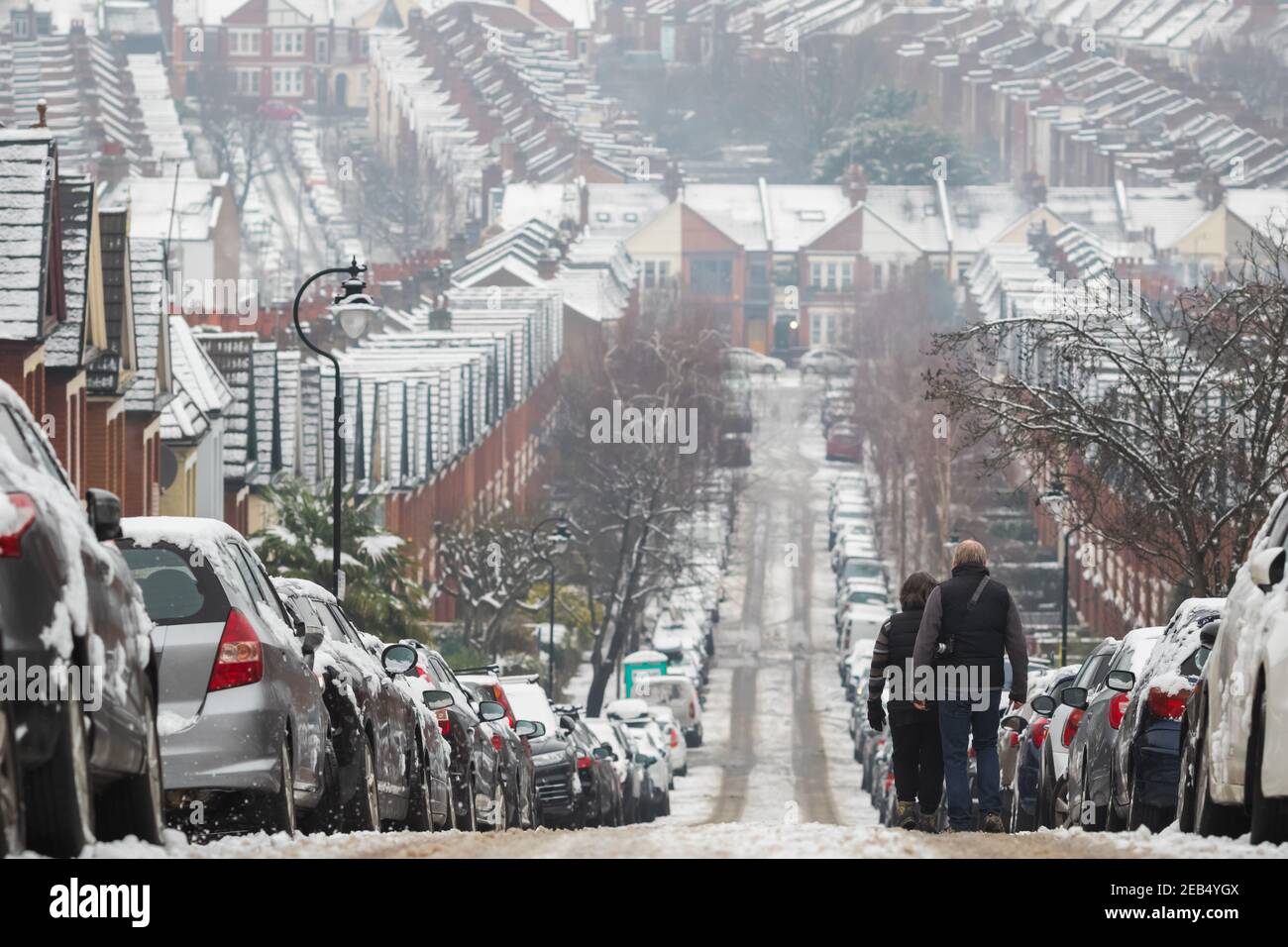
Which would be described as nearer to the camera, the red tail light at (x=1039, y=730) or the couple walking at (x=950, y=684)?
the couple walking at (x=950, y=684)

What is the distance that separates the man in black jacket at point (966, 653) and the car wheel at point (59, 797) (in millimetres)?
7056

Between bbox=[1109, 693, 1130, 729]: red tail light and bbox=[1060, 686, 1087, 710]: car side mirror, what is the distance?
23.9 inches

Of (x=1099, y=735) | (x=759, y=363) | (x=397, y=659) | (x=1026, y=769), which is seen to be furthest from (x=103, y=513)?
(x=759, y=363)

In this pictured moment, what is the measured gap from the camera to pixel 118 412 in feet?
128

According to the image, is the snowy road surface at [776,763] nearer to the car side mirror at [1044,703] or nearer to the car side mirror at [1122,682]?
the car side mirror at [1122,682]

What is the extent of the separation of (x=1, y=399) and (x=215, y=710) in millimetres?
2790

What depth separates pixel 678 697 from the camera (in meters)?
65.8

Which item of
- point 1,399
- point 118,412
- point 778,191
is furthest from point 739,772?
point 778,191

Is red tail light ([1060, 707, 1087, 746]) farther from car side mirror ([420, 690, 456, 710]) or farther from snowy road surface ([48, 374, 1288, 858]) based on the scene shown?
car side mirror ([420, 690, 456, 710])

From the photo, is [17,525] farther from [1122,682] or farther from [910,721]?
[1122,682]

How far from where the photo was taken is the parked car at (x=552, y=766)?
26.2m

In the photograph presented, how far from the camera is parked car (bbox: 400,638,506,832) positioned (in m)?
18.9

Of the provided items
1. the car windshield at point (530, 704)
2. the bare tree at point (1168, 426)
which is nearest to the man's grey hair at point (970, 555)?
the car windshield at point (530, 704)

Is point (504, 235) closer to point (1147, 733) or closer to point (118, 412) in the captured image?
point (118, 412)
